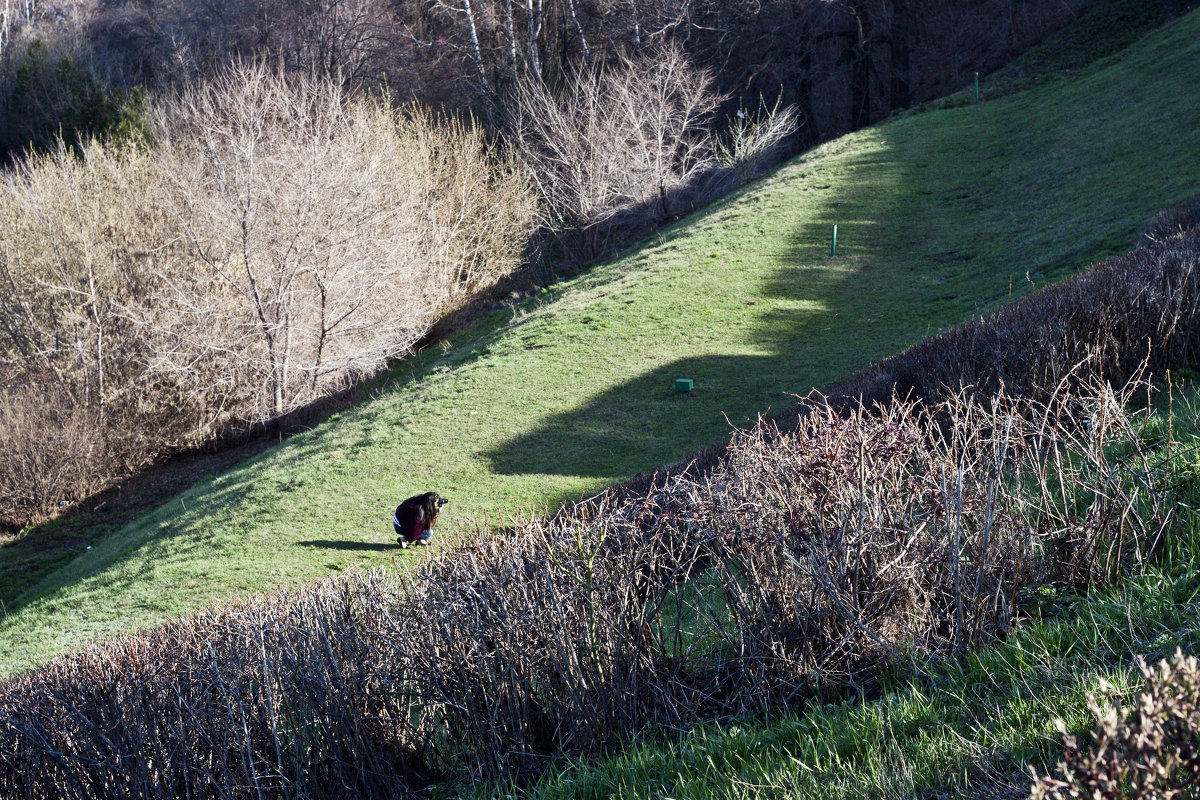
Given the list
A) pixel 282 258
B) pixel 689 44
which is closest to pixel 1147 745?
pixel 282 258

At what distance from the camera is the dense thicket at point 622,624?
13.4ft

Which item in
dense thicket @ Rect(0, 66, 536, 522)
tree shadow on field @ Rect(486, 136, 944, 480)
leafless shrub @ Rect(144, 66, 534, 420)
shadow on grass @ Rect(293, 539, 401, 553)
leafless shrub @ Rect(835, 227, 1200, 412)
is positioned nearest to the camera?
leafless shrub @ Rect(835, 227, 1200, 412)

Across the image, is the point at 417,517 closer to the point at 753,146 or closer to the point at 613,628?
the point at 613,628

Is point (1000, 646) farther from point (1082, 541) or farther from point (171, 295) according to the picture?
point (171, 295)

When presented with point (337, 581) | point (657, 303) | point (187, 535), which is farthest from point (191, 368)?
point (337, 581)

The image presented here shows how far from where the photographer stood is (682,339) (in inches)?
709

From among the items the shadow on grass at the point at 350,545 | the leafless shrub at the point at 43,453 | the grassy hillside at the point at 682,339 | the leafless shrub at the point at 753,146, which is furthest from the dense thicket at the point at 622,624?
the leafless shrub at the point at 753,146

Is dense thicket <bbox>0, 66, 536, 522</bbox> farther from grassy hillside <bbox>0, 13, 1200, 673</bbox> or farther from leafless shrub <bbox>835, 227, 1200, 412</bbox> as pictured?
leafless shrub <bbox>835, 227, 1200, 412</bbox>

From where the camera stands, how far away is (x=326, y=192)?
22750 millimetres

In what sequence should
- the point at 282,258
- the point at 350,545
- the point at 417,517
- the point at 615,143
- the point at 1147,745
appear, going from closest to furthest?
the point at 1147,745 → the point at 417,517 → the point at 350,545 → the point at 282,258 → the point at 615,143

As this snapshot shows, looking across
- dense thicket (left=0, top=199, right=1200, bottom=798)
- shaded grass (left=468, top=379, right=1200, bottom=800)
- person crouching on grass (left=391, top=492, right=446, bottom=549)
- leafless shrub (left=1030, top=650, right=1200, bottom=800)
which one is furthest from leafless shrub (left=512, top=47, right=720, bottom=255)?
leafless shrub (left=1030, top=650, right=1200, bottom=800)

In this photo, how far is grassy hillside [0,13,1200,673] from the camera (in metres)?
12.5

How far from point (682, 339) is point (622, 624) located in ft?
45.9

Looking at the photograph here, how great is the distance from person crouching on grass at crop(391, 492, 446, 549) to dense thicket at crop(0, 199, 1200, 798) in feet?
16.0
